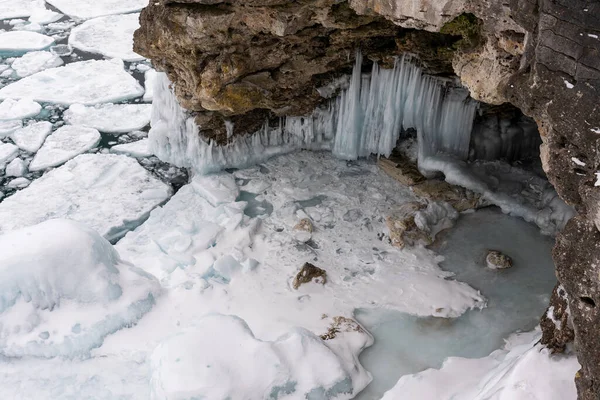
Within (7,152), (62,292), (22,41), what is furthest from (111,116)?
(62,292)

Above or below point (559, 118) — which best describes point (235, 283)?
below

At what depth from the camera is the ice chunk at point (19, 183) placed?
6.90 metres

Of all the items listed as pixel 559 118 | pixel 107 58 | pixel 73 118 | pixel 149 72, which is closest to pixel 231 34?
pixel 559 118

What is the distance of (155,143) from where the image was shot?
7.19 meters

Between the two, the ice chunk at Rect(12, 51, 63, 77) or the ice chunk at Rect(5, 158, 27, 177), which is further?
the ice chunk at Rect(12, 51, 63, 77)

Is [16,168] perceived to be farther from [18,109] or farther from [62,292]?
[62,292]

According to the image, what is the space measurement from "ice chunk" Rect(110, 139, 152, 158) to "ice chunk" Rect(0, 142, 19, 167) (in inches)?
47.0

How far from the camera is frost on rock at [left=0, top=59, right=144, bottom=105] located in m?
8.70

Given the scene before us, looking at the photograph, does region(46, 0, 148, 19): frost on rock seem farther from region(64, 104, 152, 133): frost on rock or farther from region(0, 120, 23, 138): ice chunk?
region(0, 120, 23, 138): ice chunk

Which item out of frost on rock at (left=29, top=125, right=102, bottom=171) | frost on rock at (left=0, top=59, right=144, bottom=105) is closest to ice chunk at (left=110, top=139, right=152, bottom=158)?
frost on rock at (left=29, top=125, right=102, bottom=171)

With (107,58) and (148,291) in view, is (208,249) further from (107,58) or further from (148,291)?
(107,58)

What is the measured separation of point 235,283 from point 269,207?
1.17 metres

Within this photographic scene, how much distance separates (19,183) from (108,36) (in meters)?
4.57

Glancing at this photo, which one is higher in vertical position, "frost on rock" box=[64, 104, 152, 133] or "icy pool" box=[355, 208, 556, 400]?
"frost on rock" box=[64, 104, 152, 133]
